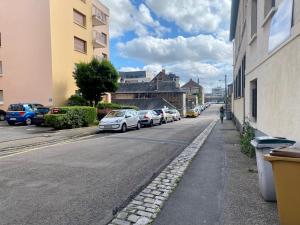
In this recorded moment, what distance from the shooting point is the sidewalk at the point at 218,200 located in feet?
12.6

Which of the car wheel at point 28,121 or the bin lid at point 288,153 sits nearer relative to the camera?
the bin lid at point 288,153

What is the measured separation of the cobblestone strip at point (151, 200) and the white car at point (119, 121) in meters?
9.97

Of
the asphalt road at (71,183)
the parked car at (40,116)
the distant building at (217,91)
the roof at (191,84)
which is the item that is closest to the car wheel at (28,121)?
the parked car at (40,116)

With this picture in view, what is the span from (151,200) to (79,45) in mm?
25523

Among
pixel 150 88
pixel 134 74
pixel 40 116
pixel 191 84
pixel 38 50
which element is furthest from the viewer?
pixel 191 84

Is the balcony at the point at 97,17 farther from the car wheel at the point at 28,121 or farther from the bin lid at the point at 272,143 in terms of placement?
the bin lid at the point at 272,143

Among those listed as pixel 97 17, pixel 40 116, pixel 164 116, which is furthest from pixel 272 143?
pixel 97 17

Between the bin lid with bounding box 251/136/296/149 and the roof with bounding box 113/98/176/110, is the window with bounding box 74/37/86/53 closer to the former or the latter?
the bin lid with bounding box 251/136/296/149

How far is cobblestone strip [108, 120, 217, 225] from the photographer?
12.7 ft

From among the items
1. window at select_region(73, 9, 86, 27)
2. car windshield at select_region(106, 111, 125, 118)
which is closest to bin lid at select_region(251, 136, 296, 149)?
car windshield at select_region(106, 111, 125, 118)

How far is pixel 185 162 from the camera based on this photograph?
7641 mm

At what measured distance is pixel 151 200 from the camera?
4617mm

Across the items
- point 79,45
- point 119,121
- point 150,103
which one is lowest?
point 119,121

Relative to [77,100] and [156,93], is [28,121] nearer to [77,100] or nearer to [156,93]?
[77,100]
